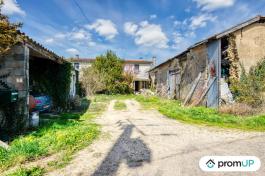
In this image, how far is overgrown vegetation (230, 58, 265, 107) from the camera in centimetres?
1166

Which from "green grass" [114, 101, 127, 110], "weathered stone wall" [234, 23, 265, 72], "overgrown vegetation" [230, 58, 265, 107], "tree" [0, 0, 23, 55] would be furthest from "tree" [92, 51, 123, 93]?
"tree" [0, 0, 23, 55]

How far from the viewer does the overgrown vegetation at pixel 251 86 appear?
38.2 ft

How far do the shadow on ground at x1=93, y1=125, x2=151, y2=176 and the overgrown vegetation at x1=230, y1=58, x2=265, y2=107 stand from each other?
7436 millimetres

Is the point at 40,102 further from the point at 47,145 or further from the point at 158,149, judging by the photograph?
the point at 158,149

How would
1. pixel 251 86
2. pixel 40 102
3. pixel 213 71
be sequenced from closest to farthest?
pixel 40 102 → pixel 251 86 → pixel 213 71

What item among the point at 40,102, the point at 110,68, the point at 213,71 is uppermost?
the point at 110,68

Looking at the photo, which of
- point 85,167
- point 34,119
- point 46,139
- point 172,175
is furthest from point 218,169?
point 34,119

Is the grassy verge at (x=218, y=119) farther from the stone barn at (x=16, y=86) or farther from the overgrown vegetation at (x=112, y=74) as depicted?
the overgrown vegetation at (x=112, y=74)

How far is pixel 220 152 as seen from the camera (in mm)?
5562

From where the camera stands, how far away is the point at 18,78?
8.05 metres

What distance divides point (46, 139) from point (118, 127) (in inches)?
117

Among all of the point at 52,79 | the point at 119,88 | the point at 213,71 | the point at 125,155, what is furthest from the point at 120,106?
the point at 119,88

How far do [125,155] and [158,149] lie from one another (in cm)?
94

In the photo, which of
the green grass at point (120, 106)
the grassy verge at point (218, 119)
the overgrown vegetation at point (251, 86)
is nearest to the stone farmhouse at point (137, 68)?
the green grass at point (120, 106)
